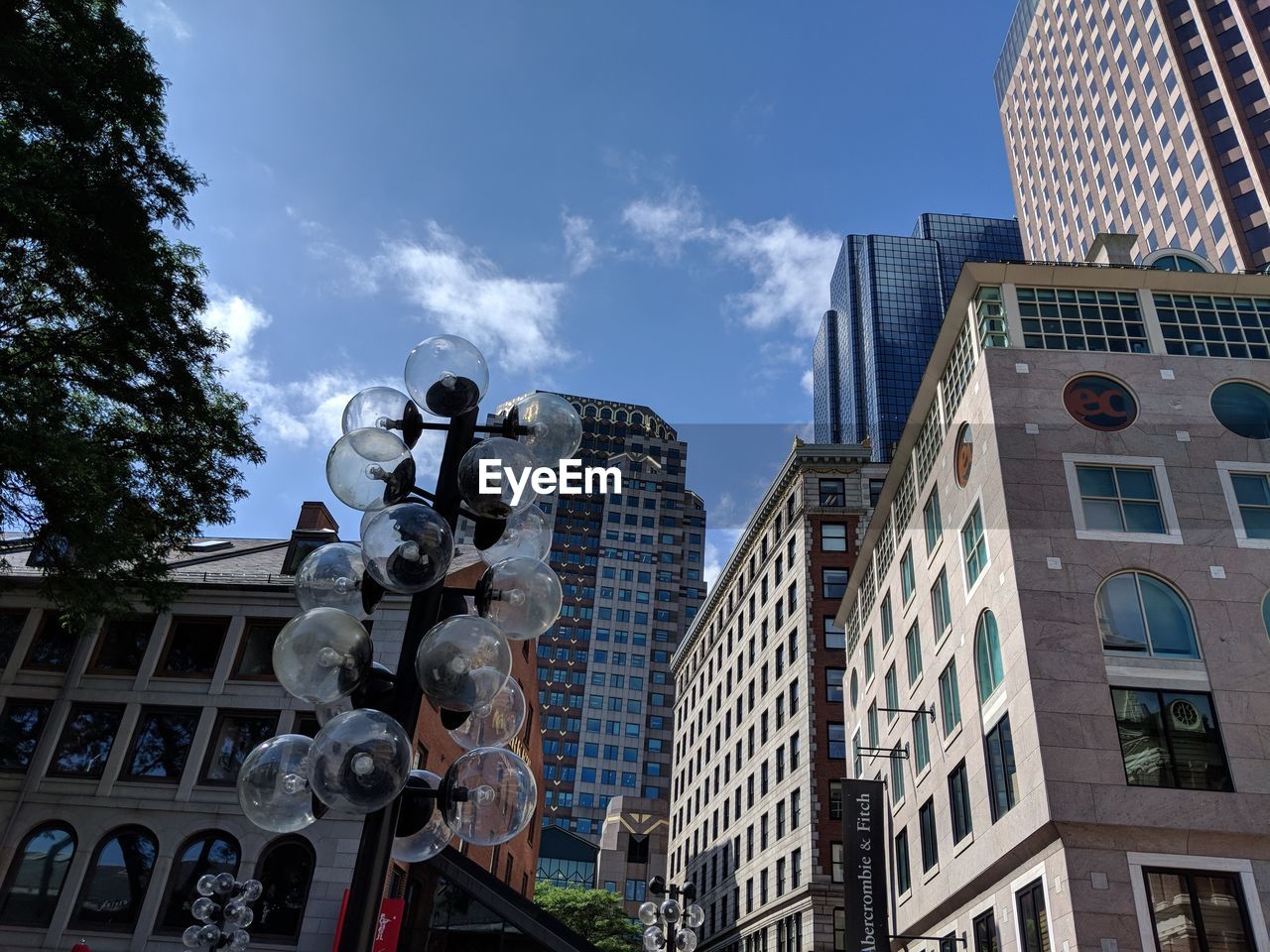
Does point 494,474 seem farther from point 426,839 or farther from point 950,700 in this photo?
point 950,700

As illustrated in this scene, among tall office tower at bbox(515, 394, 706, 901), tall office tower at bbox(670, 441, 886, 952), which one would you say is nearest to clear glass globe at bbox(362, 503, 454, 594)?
tall office tower at bbox(670, 441, 886, 952)

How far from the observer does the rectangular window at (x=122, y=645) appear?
28.4 metres

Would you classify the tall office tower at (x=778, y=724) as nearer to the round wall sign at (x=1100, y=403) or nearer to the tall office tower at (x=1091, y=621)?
the tall office tower at (x=1091, y=621)

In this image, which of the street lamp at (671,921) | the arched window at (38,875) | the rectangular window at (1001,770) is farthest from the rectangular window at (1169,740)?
the arched window at (38,875)

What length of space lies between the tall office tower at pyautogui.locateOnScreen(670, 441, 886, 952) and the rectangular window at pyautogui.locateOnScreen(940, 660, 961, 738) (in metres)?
21.6

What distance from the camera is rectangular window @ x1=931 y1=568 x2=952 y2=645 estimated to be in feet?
89.6

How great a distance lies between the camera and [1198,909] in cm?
1808

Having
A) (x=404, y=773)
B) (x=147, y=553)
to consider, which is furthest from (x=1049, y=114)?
(x=404, y=773)

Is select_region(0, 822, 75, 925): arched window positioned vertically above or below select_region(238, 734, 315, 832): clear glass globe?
above

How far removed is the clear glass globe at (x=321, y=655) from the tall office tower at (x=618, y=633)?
10110cm

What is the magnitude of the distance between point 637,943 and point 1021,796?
49.8 metres

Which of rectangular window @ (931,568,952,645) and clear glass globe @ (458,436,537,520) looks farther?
rectangular window @ (931,568,952,645)

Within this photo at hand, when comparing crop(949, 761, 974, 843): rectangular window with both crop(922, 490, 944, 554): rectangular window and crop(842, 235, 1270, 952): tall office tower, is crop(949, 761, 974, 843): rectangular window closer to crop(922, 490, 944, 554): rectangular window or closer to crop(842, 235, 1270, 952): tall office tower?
crop(842, 235, 1270, 952): tall office tower

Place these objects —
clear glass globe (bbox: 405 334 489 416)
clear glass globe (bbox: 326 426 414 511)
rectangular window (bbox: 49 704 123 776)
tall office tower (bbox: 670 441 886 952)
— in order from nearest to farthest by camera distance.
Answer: clear glass globe (bbox: 326 426 414 511) → clear glass globe (bbox: 405 334 489 416) → rectangular window (bbox: 49 704 123 776) → tall office tower (bbox: 670 441 886 952)
